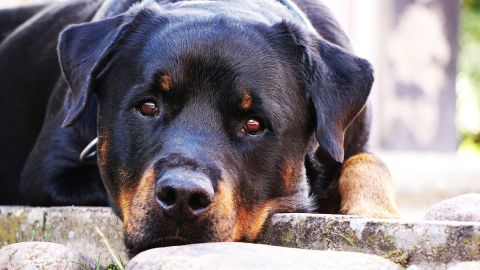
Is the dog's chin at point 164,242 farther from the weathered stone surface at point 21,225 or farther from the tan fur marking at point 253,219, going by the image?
the weathered stone surface at point 21,225

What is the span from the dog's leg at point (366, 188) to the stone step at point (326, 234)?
57 cm

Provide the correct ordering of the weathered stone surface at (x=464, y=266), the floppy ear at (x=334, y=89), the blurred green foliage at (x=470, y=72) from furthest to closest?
1. the blurred green foliage at (x=470, y=72)
2. the floppy ear at (x=334, y=89)
3. the weathered stone surface at (x=464, y=266)

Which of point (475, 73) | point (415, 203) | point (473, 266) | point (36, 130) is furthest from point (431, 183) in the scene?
point (475, 73)

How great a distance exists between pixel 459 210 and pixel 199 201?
101cm

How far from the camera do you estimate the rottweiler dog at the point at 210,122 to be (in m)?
3.09

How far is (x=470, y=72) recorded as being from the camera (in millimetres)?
18125

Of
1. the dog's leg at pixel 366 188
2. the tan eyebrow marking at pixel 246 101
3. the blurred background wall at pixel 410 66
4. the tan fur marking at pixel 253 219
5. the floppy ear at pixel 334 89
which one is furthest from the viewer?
the blurred background wall at pixel 410 66

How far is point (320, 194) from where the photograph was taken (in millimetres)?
4121

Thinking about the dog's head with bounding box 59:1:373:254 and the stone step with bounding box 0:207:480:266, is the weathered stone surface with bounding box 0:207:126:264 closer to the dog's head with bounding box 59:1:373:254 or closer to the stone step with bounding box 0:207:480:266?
the stone step with bounding box 0:207:480:266

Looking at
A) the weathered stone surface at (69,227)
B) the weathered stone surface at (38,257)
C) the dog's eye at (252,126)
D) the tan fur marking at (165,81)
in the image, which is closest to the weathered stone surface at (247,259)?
the weathered stone surface at (38,257)

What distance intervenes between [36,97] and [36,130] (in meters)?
0.17

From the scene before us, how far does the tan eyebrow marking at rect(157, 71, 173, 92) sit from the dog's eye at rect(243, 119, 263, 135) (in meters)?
0.29

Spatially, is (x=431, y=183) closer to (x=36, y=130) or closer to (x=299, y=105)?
(x=36, y=130)

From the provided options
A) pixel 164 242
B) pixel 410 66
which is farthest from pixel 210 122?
pixel 410 66
